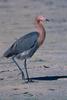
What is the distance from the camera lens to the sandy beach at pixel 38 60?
11945mm

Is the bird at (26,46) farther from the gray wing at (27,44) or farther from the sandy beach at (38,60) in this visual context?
the sandy beach at (38,60)

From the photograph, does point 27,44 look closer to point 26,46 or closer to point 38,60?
point 26,46

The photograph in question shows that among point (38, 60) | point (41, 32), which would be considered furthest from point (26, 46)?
point (38, 60)

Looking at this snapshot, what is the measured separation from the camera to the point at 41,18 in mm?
13258

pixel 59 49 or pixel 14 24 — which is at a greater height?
pixel 59 49

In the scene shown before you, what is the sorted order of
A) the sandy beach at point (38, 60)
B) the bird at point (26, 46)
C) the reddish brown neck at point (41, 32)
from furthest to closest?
1. the reddish brown neck at point (41, 32)
2. the bird at point (26, 46)
3. the sandy beach at point (38, 60)

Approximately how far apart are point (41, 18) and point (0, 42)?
12.2ft

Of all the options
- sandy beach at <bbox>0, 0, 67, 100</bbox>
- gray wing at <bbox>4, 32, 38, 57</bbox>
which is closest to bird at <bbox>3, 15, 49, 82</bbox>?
gray wing at <bbox>4, 32, 38, 57</bbox>

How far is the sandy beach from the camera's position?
11.9 m

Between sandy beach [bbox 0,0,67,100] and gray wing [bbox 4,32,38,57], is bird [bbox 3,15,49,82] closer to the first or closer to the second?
gray wing [bbox 4,32,38,57]

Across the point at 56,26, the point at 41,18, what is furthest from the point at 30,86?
the point at 56,26

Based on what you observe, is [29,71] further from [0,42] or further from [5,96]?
[0,42]

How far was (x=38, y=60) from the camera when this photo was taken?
14.7 m

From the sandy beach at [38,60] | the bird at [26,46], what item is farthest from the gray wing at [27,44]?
the sandy beach at [38,60]
